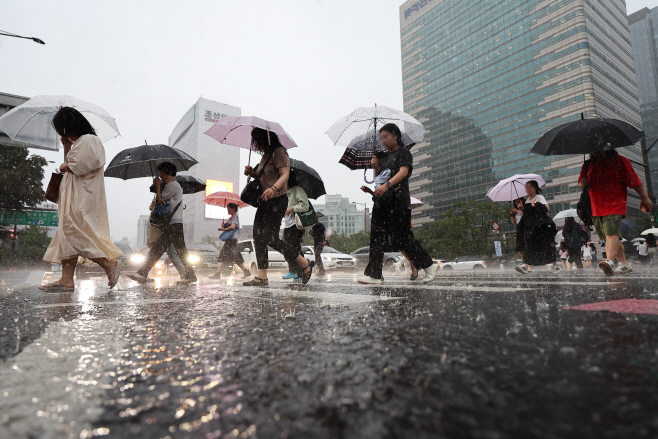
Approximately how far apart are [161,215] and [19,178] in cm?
2405

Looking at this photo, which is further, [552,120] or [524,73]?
[524,73]

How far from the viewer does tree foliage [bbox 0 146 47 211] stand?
76.0ft

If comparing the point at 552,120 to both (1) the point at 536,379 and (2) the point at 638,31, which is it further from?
(2) the point at 638,31

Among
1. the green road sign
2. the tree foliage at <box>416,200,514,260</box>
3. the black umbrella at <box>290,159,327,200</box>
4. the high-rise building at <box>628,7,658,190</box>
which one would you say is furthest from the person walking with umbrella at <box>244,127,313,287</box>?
the high-rise building at <box>628,7,658,190</box>

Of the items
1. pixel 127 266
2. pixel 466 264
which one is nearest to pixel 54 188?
pixel 127 266

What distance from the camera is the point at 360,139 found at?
24.9 feet

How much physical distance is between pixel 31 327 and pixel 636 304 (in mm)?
3333

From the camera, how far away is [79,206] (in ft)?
13.4

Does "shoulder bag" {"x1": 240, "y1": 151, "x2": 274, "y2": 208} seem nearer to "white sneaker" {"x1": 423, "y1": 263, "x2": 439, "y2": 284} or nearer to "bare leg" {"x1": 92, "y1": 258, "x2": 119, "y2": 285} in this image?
"bare leg" {"x1": 92, "y1": 258, "x2": 119, "y2": 285}

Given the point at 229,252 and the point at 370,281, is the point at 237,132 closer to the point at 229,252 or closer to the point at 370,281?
the point at 229,252

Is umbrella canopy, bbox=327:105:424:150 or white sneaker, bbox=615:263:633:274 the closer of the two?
white sneaker, bbox=615:263:633:274

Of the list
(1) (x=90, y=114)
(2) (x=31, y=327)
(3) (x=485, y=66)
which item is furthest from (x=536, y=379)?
(3) (x=485, y=66)

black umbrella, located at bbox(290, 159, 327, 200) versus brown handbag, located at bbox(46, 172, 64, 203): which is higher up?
black umbrella, located at bbox(290, 159, 327, 200)

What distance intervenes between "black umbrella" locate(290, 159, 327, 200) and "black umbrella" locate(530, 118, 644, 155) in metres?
3.77
